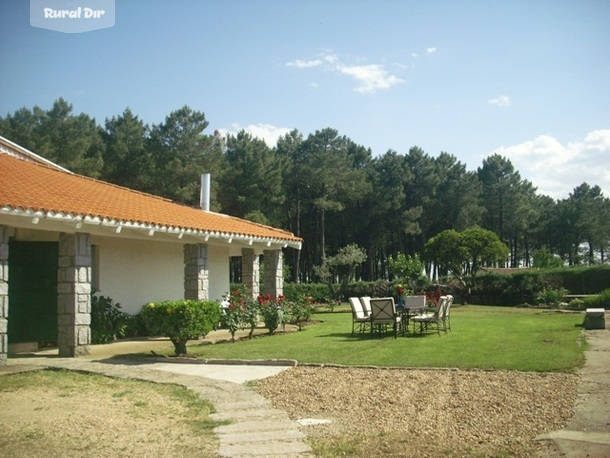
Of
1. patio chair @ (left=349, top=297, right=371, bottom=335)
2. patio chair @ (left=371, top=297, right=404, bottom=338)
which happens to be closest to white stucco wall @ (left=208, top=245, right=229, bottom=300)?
patio chair @ (left=349, top=297, right=371, bottom=335)

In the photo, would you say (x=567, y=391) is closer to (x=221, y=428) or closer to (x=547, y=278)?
(x=221, y=428)

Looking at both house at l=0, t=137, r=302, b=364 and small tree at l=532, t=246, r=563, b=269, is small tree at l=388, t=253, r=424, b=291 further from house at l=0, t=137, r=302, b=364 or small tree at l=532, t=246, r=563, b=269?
house at l=0, t=137, r=302, b=364

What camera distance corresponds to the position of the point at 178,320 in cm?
1071

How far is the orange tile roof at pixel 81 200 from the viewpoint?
1034cm

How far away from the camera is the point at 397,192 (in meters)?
48.5

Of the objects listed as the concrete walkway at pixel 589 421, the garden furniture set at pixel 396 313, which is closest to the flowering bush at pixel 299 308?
the garden furniture set at pixel 396 313

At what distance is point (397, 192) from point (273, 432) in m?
44.0

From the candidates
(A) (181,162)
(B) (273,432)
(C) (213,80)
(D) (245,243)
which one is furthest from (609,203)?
(B) (273,432)

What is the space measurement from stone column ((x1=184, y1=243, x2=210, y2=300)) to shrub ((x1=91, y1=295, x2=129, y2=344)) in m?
1.72

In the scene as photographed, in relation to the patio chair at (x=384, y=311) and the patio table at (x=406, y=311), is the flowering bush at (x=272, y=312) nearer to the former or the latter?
the patio chair at (x=384, y=311)

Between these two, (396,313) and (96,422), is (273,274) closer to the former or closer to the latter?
(396,313)

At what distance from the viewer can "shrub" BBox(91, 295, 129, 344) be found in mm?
13453

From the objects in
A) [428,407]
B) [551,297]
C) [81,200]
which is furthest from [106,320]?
[551,297]

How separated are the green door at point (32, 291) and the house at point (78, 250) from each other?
0.02m
